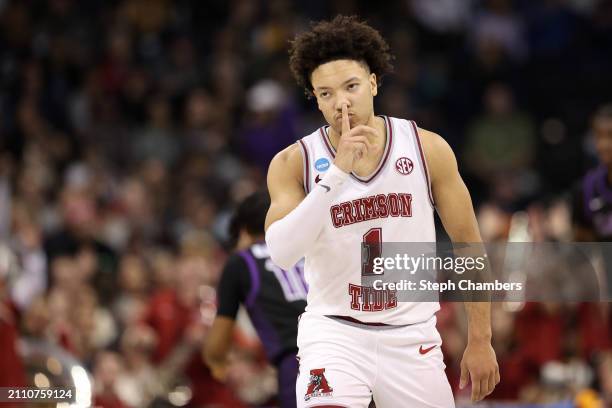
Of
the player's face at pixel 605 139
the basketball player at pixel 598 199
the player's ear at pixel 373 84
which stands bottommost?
the player's ear at pixel 373 84

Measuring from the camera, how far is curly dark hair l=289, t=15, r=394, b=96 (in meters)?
5.98

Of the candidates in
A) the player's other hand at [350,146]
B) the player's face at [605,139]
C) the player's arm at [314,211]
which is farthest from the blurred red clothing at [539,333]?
the player's other hand at [350,146]

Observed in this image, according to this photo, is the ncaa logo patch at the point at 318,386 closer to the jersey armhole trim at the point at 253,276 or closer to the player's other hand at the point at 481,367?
the player's other hand at the point at 481,367

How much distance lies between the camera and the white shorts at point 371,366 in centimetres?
571

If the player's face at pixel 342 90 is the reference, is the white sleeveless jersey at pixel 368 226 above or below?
below

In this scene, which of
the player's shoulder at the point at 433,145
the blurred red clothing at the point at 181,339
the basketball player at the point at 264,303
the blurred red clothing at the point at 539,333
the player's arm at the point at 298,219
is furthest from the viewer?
the blurred red clothing at the point at 539,333

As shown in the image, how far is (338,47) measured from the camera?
598cm

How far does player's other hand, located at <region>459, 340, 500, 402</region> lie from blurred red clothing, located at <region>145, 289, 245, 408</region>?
467cm

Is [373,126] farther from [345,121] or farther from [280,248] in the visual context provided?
[280,248]

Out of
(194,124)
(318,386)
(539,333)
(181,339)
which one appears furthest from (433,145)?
(194,124)

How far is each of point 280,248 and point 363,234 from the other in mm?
436

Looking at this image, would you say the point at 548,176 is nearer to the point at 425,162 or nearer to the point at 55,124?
the point at 55,124

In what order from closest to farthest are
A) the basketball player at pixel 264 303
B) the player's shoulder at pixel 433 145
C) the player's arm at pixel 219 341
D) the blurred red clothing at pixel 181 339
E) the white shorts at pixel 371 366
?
1. the white shorts at pixel 371 366
2. the player's shoulder at pixel 433 145
3. the basketball player at pixel 264 303
4. the player's arm at pixel 219 341
5. the blurred red clothing at pixel 181 339

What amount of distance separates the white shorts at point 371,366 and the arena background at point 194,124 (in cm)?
507
